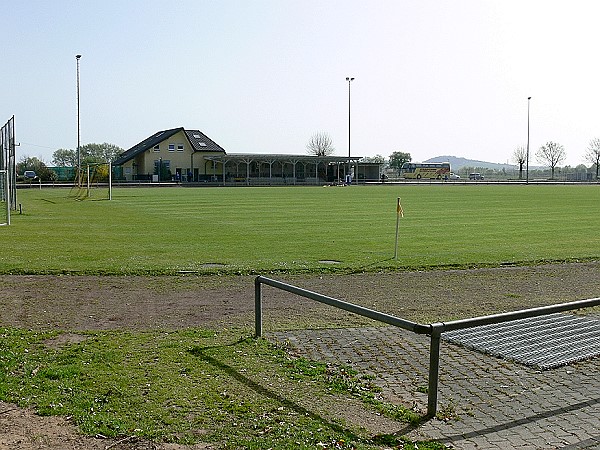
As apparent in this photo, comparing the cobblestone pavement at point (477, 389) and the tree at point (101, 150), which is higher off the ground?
the tree at point (101, 150)

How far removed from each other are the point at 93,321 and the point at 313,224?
17722 mm

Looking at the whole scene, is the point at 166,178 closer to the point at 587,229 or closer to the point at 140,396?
the point at 587,229

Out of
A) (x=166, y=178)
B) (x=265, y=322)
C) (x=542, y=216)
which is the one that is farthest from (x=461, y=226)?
(x=166, y=178)

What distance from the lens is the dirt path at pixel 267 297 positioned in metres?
9.83

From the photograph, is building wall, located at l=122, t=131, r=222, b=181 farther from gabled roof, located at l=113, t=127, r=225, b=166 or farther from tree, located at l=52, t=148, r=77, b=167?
tree, located at l=52, t=148, r=77, b=167

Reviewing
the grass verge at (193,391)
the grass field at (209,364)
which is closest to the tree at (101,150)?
the grass field at (209,364)

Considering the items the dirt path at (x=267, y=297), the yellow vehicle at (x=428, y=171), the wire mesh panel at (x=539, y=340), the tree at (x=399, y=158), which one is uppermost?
the tree at (x=399, y=158)

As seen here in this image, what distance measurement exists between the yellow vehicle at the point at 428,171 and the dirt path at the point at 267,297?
111 meters

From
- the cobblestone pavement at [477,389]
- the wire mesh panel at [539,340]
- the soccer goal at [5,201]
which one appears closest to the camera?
the cobblestone pavement at [477,389]

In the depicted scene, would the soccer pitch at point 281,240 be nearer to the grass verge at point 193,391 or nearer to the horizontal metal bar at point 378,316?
the grass verge at point 193,391

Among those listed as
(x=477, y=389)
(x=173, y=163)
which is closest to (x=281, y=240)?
(x=477, y=389)

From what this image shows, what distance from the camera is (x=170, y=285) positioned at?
13.0 metres

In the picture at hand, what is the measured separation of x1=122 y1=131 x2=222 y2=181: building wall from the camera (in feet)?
317

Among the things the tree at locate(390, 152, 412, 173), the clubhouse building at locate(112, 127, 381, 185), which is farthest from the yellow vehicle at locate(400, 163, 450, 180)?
the clubhouse building at locate(112, 127, 381, 185)
